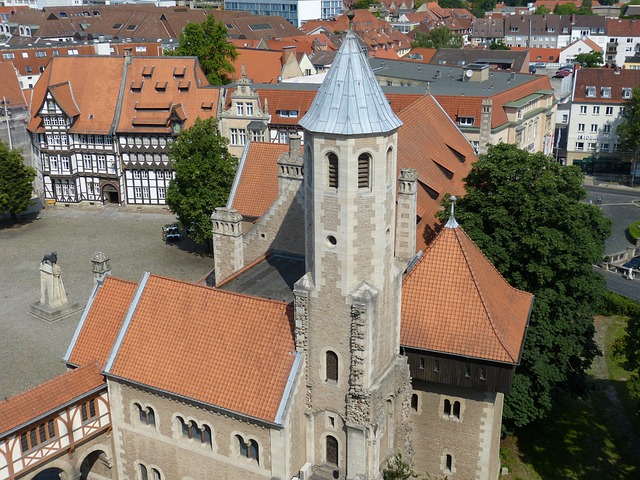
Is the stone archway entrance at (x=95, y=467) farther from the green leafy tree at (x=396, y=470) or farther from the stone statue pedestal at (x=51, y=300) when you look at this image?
the stone statue pedestal at (x=51, y=300)

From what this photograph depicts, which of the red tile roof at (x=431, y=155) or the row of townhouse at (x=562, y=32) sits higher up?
the row of townhouse at (x=562, y=32)

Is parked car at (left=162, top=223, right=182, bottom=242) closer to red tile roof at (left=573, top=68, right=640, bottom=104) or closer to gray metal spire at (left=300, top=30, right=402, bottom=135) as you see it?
gray metal spire at (left=300, top=30, right=402, bottom=135)

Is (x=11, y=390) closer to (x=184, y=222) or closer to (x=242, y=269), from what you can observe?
(x=242, y=269)

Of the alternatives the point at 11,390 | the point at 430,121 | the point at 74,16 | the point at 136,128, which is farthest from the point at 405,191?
the point at 74,16

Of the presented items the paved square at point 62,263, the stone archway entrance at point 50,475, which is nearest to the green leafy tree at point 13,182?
the paved square at point 62,263

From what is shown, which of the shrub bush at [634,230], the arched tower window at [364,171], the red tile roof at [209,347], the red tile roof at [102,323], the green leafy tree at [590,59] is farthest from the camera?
the green leafy tree at [590,59]

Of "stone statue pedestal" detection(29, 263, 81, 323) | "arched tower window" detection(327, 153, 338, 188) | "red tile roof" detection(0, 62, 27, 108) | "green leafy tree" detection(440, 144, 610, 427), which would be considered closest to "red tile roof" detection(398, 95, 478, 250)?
"green leafy tree" detection(440, 144, 610, 427)

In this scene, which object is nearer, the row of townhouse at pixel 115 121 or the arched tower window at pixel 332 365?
the arched tower window at pixel 332 365
